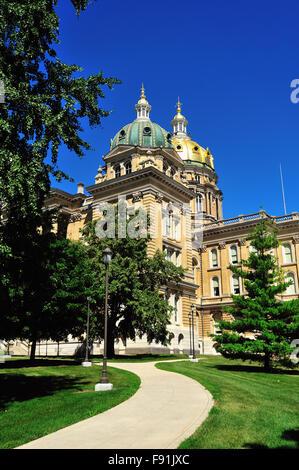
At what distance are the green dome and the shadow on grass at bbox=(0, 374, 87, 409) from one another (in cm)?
3814

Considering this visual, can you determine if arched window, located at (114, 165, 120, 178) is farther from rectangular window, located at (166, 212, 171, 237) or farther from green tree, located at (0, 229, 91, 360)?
green tree, located at (0, 229, 91, 360)

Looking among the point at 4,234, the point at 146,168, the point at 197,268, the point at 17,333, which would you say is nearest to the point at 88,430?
the point at 4,234

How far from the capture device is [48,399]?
1335cm

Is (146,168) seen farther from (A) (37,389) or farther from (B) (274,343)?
(A) (37,389)

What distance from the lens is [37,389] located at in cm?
1550

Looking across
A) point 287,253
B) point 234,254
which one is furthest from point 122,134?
point 287,253

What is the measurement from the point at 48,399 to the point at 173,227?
1403 inches

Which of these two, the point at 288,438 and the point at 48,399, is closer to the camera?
the point at 288,438

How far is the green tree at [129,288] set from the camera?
31375 millimetres

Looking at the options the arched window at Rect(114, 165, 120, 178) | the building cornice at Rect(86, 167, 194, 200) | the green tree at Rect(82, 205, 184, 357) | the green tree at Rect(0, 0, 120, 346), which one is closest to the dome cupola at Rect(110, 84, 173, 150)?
the arched window at Rect(114, 165, 120, 178)

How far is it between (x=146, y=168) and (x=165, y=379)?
29649 mm

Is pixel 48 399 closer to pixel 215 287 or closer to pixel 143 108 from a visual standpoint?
pixel 215 287

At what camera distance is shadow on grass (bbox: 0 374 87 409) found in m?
14.1

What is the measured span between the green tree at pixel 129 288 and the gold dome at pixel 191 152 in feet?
181
